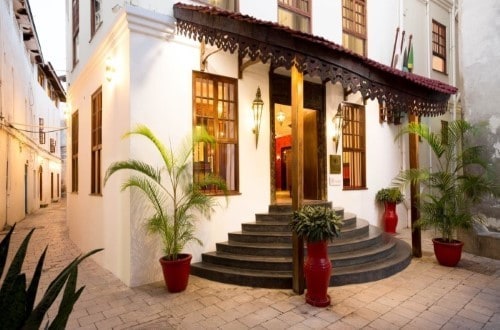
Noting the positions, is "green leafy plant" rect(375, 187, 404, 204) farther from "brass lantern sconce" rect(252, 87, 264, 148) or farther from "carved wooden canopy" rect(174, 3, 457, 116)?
"brass lantern sconce" rect(252, 87, 264, 148)

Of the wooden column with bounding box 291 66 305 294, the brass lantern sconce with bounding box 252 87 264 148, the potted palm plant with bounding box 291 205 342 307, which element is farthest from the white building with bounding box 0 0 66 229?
the potted palm plant with bounding box 291 205 342 307

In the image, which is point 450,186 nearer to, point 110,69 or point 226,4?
point 226,4

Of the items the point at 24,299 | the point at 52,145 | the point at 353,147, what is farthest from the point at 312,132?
the point at 52,145

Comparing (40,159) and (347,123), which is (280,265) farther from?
(40,159)

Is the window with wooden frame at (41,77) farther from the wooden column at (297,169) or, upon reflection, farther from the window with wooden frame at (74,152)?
→ the wooden column at (297,169)

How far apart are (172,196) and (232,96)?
241 cm

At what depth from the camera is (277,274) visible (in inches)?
196

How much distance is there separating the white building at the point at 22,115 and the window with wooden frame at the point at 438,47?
13836 millimetres

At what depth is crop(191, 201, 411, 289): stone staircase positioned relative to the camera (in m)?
5.01

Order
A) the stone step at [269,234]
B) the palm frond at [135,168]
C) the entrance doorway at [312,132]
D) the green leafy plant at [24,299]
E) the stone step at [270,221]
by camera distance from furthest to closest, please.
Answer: the entrance doorway at [312,132] < the stone step at [270,221] < the stone step at [269,234] < the palm frond at [135,168] < the green leafy plant at [24,299]

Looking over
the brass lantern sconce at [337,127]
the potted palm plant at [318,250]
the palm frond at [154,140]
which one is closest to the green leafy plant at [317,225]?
the potted palm plant at [318,250]

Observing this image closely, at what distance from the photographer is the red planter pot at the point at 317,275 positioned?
4.24m

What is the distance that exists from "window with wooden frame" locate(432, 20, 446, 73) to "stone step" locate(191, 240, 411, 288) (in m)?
8.62

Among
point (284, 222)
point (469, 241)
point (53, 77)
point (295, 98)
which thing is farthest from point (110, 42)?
point (53, 77)
